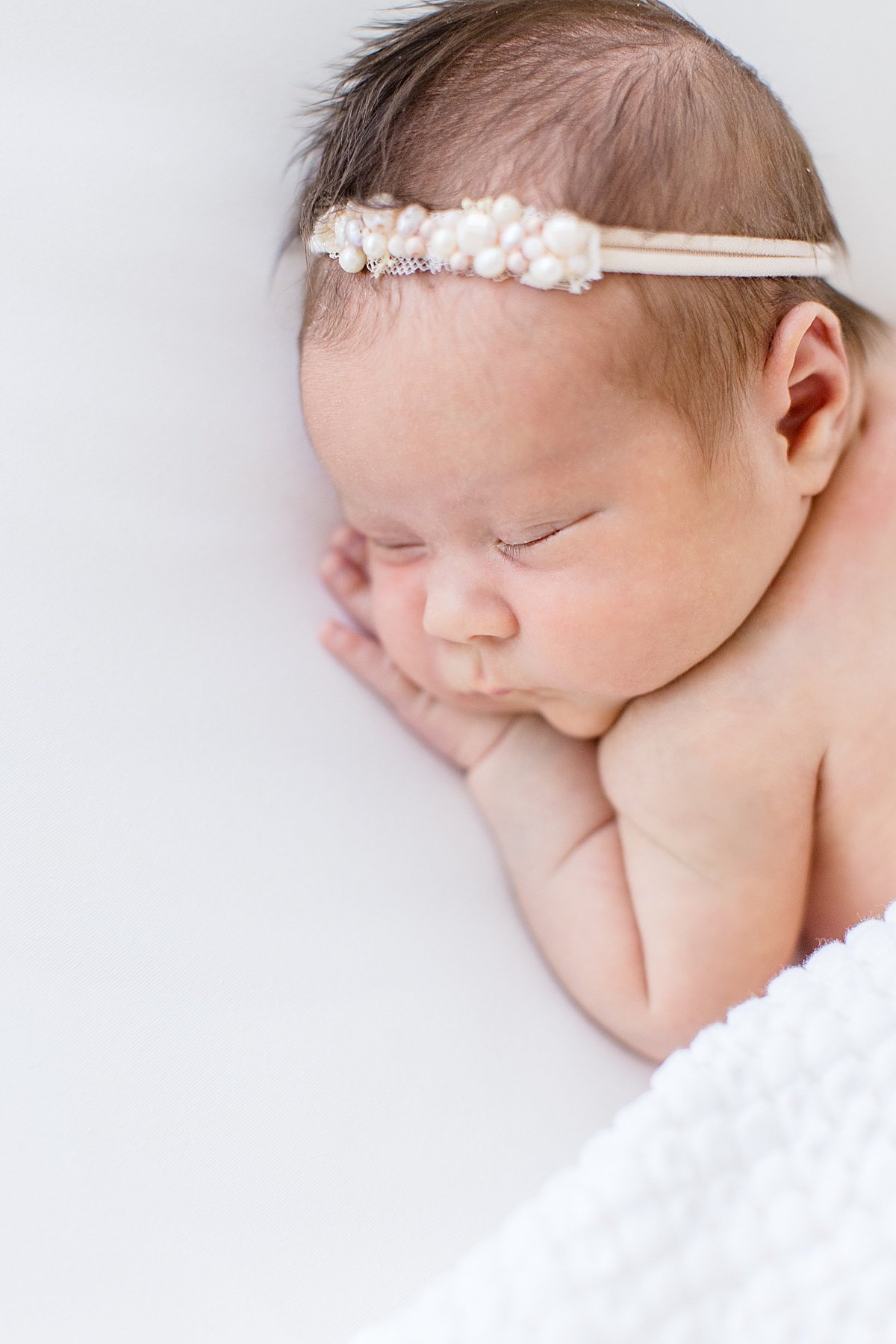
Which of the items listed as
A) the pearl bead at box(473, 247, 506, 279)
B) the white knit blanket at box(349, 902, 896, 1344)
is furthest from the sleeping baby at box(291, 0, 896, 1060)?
the white knit blanket at box(349, 902, 896, 1344)

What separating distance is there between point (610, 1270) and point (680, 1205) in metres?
0.07

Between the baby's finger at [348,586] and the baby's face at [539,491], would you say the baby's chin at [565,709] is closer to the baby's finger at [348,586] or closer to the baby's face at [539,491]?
the baby's face at [539,491]

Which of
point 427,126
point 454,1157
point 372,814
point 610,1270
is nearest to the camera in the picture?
point 610,1270

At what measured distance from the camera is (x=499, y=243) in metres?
0.92

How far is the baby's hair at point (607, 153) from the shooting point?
0.95 m

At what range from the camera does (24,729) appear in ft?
3.52

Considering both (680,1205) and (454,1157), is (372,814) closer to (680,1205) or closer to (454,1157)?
(454,1157)

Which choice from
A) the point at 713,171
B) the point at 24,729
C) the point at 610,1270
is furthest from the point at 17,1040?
the point at 713,171

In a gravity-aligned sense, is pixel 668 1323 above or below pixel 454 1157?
above

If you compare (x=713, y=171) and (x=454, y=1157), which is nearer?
(x=713, y=171)

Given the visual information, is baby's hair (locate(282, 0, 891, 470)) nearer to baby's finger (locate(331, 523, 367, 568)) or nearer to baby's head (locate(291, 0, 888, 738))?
baby's head (locate(291, 0, 888, 738))

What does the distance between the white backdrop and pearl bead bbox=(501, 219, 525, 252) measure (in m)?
0.38

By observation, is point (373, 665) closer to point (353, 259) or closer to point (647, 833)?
point (647, 833)

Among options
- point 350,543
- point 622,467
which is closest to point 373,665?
point 350,543
